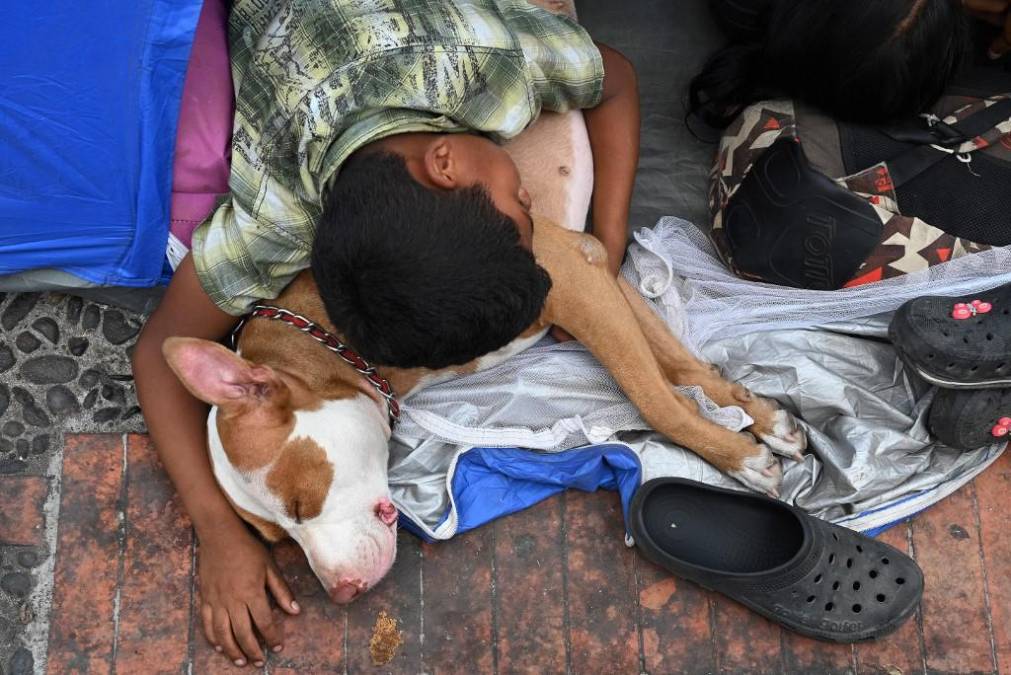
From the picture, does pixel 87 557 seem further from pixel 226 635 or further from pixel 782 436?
pixel 782 436

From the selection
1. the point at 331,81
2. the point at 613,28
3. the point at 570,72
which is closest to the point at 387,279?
the point at 331,81

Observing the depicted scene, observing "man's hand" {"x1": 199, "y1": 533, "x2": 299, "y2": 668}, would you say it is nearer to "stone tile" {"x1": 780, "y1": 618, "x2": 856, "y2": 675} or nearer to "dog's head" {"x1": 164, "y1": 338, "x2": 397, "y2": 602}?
"dog's head" {"x1": 164, "y1": 338, "x2": 397, "y2": 602}

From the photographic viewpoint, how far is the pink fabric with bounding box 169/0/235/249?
2.65 metres

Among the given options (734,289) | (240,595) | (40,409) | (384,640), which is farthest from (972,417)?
(40,409)

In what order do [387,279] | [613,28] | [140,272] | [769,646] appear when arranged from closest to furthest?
[387,279]
[769,646]
[140,272]
[613,28]

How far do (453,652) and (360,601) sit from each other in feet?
0.95

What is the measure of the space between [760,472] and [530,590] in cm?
72

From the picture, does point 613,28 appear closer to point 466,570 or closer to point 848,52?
point 848,52

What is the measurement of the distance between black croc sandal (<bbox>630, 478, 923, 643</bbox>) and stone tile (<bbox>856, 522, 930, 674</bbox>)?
83mm

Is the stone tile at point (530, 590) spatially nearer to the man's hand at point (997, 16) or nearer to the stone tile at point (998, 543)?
the stone tile at point (998, 543)

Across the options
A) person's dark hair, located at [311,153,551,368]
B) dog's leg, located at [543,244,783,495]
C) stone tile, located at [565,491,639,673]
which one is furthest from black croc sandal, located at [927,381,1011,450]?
person's dark hair, located at [311,153,551,368]

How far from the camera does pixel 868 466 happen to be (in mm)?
2688

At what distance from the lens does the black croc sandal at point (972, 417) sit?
262 centimetres

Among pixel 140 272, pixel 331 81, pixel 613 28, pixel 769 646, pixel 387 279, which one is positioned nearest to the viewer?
pixel 387 279
